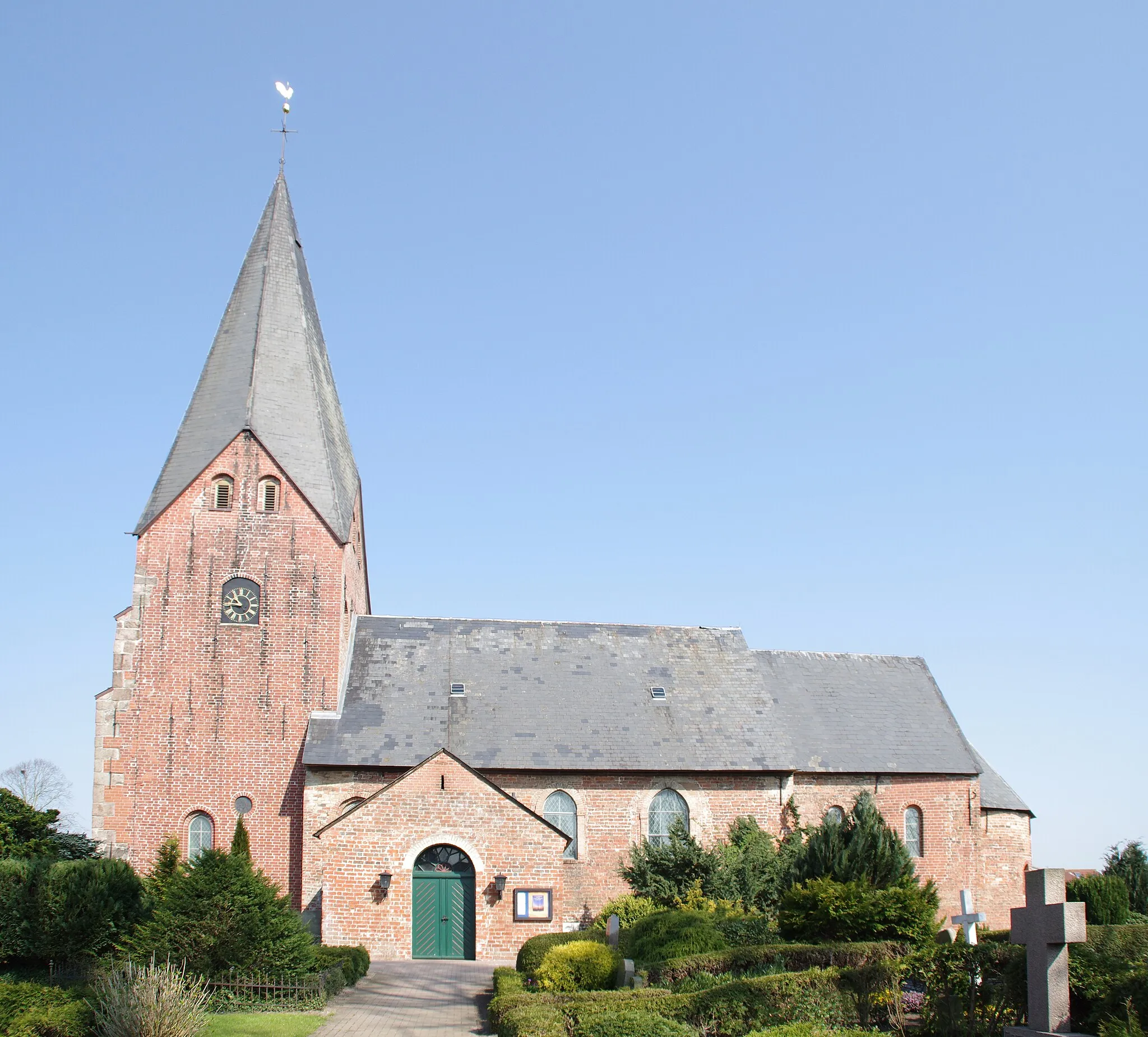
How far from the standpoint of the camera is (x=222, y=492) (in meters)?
30.6

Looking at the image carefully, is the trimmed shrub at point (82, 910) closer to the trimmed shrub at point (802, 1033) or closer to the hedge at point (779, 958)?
the hedge at point (779, 958)

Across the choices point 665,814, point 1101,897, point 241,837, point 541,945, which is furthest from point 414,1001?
point 1101,897

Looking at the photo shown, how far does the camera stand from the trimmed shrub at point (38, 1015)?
14883mm

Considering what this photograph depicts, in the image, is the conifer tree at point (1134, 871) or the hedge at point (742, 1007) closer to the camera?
the hedge at point (742, 1007)

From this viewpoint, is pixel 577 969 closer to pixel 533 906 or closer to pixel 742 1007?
pixel 742 1007

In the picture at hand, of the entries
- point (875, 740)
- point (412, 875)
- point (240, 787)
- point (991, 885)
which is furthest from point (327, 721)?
point (991, 885)

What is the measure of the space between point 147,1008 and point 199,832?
1475 centimetres

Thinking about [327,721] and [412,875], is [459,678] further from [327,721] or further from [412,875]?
[412,875]

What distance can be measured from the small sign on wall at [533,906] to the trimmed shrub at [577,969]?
7.29 m

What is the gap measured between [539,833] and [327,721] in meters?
6.45

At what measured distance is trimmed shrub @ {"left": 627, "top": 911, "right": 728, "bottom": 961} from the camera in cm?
1900

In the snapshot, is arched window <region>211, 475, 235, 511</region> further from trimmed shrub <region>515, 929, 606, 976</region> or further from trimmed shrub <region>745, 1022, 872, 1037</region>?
trimmed shrub <region>745, 1022, 872, 1037</region>

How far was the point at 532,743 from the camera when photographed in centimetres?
2997

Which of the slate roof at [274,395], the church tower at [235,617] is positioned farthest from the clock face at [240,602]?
the slate roof at [274,395]
